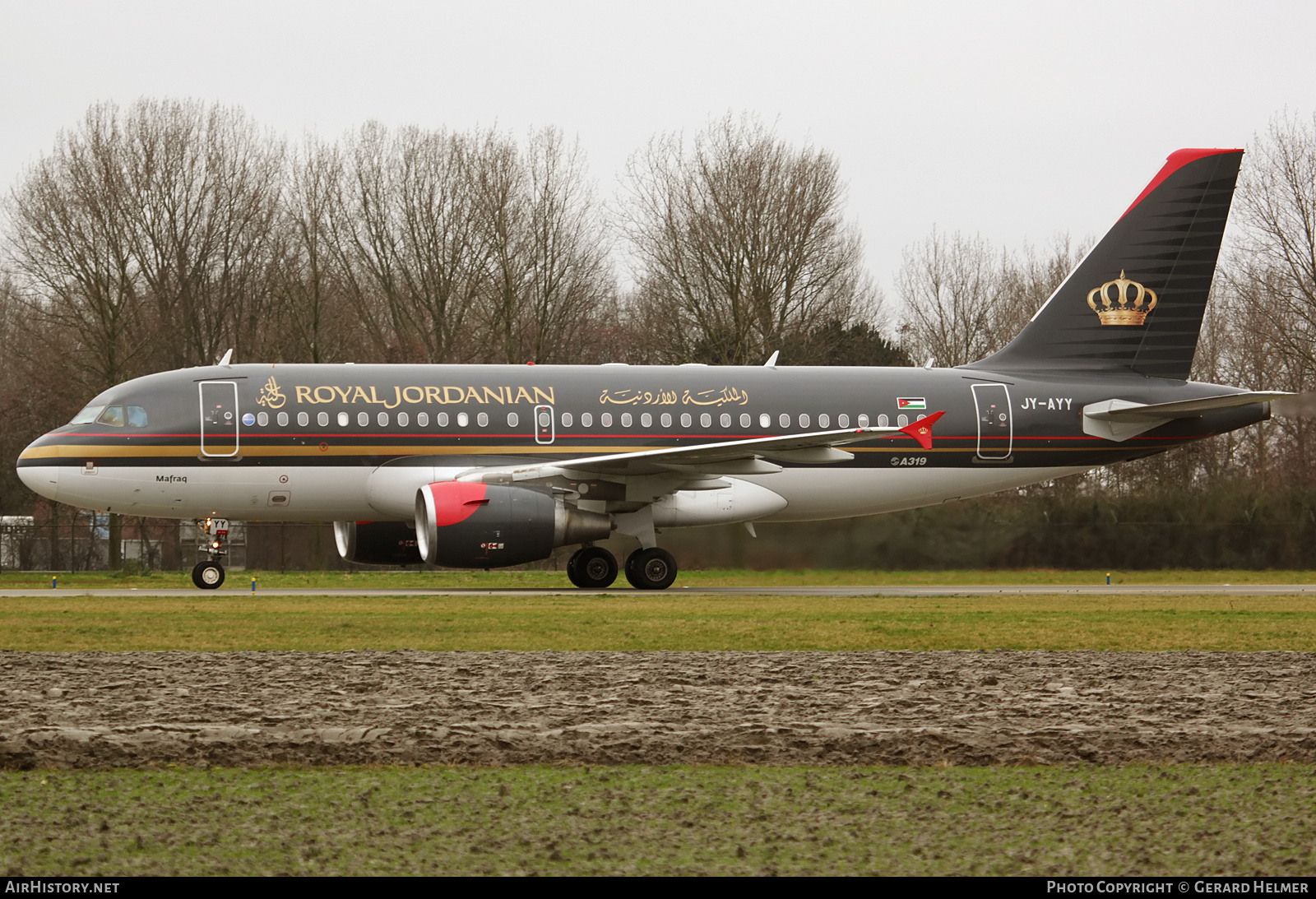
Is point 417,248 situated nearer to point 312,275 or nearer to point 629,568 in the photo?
point 312,275

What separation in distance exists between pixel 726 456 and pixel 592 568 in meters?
3.18

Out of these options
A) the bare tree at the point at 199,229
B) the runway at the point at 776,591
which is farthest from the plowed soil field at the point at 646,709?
the bare tree at the point at 199,229

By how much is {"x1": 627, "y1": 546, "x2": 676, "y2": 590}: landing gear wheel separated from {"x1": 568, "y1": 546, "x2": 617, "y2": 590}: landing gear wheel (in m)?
0.44

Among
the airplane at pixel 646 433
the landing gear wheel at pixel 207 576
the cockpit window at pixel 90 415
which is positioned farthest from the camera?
the landing gear wheel at pixel 207 576

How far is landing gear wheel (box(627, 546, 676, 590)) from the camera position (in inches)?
865

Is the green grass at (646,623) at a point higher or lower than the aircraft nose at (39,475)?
lower

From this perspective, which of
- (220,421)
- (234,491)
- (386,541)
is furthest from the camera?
(386,541)

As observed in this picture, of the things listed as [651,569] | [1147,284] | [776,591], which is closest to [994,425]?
[1147,284]

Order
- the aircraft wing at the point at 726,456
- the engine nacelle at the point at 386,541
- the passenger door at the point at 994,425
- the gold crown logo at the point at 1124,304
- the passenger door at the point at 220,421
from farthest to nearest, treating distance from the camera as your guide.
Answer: the gold crown logo at the point at 1124,304 → the passenger door at the point at 994,425 → the engine nacelle at the point at 386,541 → the passenger door at the point at 220,421 → the aircraft wing at the point at 726,456

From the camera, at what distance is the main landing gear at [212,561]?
71.1ft

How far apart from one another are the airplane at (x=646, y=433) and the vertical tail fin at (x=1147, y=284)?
0.04 m

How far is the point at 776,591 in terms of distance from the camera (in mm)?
22281

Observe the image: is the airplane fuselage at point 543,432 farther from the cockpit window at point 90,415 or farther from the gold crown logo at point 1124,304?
the gold crown logo at point 1124,304

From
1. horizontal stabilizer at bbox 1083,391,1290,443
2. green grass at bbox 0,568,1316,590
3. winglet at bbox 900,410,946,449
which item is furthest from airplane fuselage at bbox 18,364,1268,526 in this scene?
green grass at bbox 0,568,1316,590
